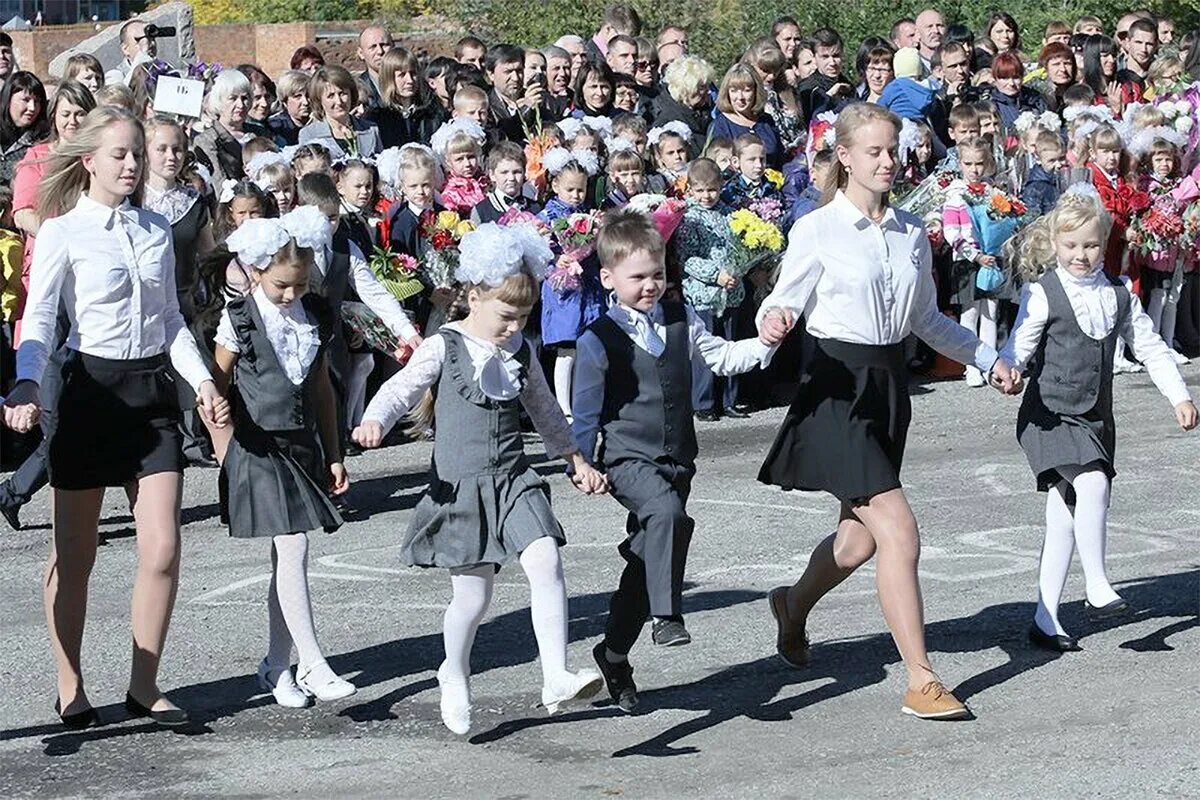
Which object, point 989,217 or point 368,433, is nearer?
point 368,433

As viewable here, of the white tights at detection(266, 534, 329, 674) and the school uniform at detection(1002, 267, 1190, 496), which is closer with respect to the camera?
the white tights at detection(266, 534, 329, 674)

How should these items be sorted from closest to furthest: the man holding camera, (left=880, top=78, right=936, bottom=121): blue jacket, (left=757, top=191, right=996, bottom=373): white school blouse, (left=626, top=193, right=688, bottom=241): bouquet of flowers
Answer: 1. (left=757, top=191, right=996, bottom=373): white school blouse
2. (left=626, top=193, right=688, bottom=241): bouquet of flowers
3. the man holding camera
4. (left=880, top=78, right=936, bottom=121): blue jacket

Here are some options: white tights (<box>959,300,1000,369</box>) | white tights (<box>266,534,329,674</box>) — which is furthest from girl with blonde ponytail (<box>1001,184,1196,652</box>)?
white tights (<box>959,300,1000,369</box>)

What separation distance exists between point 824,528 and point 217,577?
278 centimetres

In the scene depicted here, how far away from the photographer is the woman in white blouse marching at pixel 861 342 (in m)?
6.91

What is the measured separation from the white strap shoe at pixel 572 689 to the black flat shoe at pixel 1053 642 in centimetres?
188

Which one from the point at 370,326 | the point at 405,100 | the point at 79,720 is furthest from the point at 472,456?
the point at 405,100

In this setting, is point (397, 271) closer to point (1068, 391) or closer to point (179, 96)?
point (179, 96)

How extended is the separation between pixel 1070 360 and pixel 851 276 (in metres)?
1.25

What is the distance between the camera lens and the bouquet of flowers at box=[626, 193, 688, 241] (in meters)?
12.7

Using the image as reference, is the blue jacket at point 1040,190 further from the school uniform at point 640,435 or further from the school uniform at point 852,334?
the school uniform at point 640,435

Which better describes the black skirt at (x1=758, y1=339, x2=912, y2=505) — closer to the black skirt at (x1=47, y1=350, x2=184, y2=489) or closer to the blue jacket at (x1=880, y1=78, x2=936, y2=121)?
the black skirt at (x1=47, y1=350, x2=184, y2=489)

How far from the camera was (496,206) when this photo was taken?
1261 cm

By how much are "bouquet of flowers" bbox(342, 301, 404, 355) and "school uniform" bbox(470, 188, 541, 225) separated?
1.21 meters
